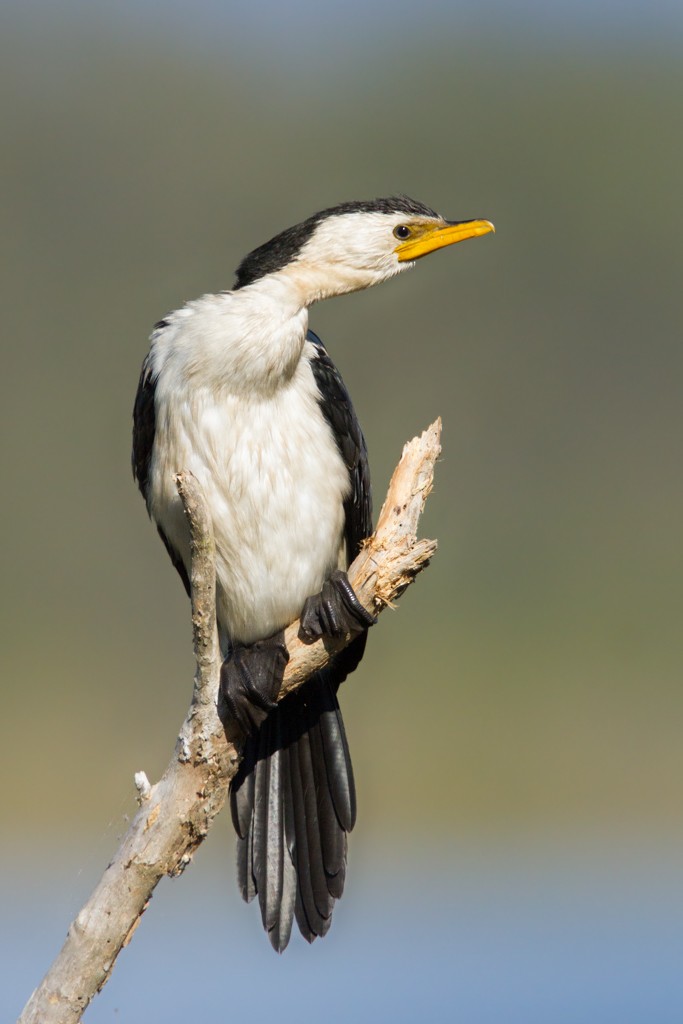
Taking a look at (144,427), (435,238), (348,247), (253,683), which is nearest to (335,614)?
(253,683)

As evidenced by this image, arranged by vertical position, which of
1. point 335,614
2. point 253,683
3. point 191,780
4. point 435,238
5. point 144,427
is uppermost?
point 435,238

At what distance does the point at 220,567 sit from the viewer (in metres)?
5.00

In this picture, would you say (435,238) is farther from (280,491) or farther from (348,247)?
(280,491)

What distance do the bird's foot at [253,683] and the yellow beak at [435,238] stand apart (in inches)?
54.6

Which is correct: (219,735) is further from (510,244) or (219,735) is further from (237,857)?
(510,244)

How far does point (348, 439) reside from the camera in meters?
5.07

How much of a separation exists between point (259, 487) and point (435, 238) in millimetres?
1064

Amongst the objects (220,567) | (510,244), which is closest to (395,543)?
(220,567)

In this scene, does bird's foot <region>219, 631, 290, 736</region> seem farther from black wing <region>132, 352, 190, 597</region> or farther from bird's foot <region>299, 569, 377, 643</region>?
black wing <region>132, 352, 190, 597</region>

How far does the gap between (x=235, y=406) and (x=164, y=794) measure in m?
1.31

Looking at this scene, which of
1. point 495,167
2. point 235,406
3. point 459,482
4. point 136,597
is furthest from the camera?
point 495,167

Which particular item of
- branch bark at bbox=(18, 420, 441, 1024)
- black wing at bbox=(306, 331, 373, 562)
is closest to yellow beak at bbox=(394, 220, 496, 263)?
black wing at bbox=(306, 331, 373, 562)

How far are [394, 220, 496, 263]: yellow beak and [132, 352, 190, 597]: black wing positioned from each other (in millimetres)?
966

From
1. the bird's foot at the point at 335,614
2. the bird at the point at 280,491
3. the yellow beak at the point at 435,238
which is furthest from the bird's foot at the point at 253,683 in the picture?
the yellow beak at the point at 435,238
